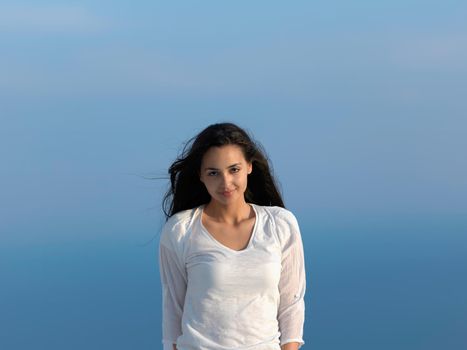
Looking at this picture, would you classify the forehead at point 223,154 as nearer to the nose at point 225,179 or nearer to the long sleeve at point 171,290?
the nose at point 225,179

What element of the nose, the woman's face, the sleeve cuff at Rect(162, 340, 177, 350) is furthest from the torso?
the sleeve cuff at Rect(162, 340, 177, 350)

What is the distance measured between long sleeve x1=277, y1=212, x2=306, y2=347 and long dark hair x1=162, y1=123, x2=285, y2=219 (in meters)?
0.28

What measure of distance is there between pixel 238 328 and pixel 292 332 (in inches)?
12.5

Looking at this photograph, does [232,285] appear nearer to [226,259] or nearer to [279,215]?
[226,259]

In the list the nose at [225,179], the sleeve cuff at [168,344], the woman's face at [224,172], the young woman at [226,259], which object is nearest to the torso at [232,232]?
the young woman at [226,259]

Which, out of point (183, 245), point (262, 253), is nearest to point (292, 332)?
point (262, 253)

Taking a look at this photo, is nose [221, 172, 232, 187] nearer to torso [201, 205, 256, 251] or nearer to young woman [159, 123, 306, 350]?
young woman [159, 123, 306, 350]

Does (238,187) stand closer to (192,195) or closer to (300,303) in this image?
(192,195)

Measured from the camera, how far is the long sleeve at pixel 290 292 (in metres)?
3.80

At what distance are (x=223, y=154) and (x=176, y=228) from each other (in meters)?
0.43

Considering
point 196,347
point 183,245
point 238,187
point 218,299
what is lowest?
point 196,347

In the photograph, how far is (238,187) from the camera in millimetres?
3697

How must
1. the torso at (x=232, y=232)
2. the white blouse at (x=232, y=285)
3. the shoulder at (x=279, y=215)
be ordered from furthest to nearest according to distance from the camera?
the shoulder at (x=279, y=215)
the torso at (x=232, y=232)
the white blouse at (x=232, y=285)

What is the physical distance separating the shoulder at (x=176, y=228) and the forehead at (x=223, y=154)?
0.30 m
